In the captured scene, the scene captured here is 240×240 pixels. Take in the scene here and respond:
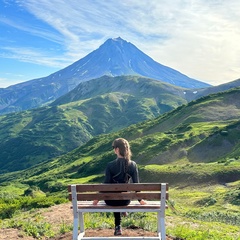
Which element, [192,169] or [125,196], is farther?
[192,169]

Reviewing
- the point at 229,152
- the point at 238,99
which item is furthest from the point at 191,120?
the point at 229,152

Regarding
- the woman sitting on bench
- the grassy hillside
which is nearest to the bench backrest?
the woman sitting on bench

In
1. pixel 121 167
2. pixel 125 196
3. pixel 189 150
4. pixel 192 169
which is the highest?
pixel 121 167

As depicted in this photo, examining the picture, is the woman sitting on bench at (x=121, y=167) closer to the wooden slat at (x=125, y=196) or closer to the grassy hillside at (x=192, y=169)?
the wooden slat at (x=125, y=196)

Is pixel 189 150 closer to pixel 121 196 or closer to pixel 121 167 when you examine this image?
pixel 121 167

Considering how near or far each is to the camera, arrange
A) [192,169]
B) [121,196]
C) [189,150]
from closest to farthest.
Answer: [121,196] < [192,169] < [189,150]

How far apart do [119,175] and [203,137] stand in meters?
102

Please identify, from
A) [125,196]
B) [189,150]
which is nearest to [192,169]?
[189,150]

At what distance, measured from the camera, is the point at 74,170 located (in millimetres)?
136125

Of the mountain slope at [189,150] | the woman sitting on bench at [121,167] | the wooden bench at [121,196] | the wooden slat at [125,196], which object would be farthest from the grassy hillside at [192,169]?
the woman sitting on bench at [121,167]

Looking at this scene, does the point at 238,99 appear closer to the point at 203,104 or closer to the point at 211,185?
the point at 203,104

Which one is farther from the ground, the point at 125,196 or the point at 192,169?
the point at 125,196

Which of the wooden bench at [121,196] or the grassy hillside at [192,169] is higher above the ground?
the wooden bench at [121,196]

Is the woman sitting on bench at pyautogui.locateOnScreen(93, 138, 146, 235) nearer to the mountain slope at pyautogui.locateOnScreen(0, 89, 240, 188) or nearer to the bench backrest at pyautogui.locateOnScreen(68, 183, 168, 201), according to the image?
the bench backrest at pyautogui.locateOnScreen(68, 183, 168, 201)
